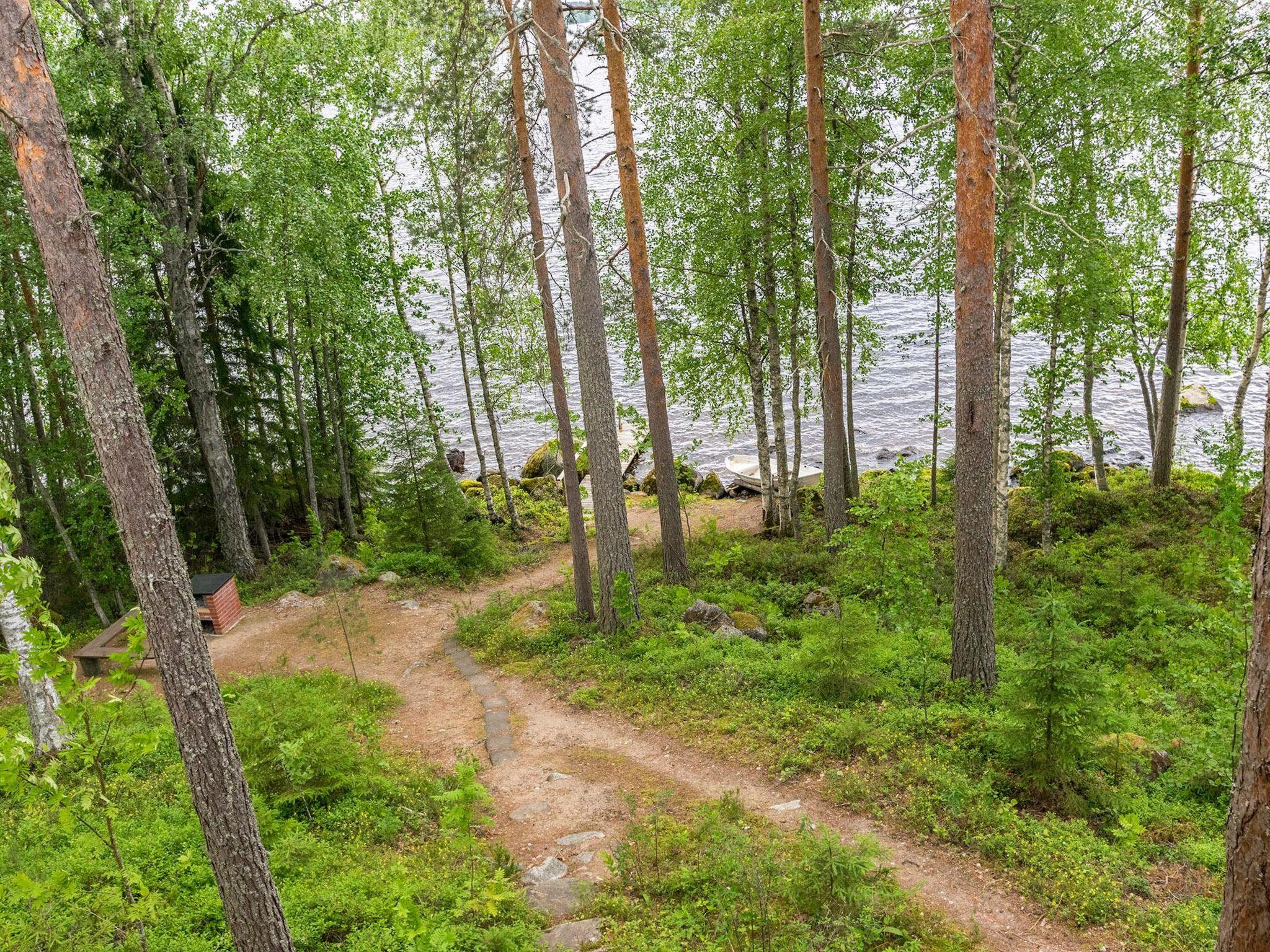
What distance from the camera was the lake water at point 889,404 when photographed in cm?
2464

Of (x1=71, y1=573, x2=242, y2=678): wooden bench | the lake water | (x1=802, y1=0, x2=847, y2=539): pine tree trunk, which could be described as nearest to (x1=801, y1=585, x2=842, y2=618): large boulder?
(x1=802, y1=0, x2=847, y2=539): pine tree trunk

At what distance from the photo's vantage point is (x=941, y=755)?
25.7 ft

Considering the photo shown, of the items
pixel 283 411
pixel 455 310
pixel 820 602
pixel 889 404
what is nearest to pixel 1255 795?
pixel 820 602

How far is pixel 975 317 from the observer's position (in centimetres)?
809

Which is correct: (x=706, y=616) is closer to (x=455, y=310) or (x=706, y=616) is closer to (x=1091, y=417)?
(x=1091, y=417)

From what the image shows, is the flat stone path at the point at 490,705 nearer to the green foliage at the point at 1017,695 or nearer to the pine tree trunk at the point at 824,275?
the green foliage at the point at 1017,695

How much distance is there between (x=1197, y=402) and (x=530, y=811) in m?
26.5

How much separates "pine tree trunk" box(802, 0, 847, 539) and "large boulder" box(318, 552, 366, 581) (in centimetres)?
986

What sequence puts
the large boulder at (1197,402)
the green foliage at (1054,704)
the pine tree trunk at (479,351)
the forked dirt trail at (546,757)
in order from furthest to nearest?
the large boulder at (1197,402) → the pine tree trunk at (479,351) → the green foliage at (1054,704) → the forked dirt trail at (546,757)

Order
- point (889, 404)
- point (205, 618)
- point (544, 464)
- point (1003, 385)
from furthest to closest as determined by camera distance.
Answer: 1. point (889, 404)
2. point (544, 464)
3. point (205, 618)
4. point (1003, 385)

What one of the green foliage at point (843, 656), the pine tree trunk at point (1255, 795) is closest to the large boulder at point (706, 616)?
the green foliage at point (843, 656)

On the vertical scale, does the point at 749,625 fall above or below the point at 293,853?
below

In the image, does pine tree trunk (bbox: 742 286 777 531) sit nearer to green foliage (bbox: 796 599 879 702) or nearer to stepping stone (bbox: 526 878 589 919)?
green foliage (bbox: 796 599 879 702)

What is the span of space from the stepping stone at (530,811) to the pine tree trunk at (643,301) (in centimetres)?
669
